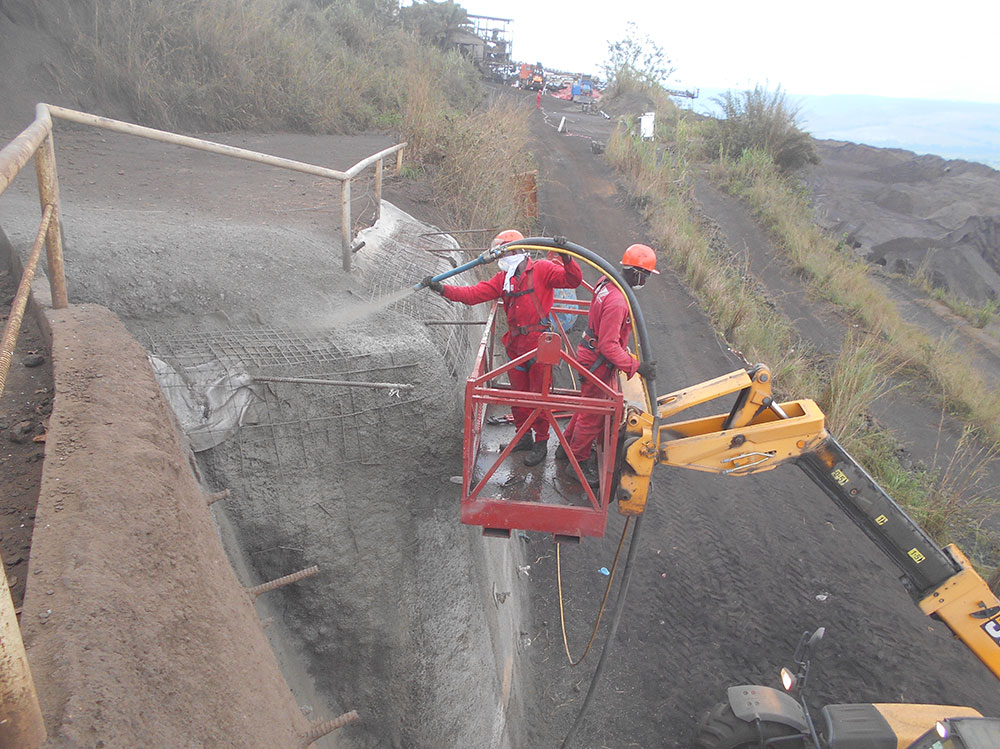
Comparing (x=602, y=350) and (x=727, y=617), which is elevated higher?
(x=602, y=350)

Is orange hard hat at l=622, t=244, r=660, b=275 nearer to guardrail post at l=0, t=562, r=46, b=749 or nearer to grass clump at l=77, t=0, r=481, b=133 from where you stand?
guardrail post at l=0, t=562, r=46, b=749

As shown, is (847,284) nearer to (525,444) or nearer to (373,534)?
(525,444)

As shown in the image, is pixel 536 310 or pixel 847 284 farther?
pixel 847 284

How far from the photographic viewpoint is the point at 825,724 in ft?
14.5

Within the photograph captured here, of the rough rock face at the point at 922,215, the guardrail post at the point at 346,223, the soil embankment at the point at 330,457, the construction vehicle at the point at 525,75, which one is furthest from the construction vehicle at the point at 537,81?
the soil embankment at the point at 330,457

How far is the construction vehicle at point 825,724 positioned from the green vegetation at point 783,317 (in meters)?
3.93

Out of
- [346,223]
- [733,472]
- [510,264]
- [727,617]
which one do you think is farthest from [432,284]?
[727,617]

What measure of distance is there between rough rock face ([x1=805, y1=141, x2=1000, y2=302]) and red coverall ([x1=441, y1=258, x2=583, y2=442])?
782 inches

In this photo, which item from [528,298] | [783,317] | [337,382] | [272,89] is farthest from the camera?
[783,317]

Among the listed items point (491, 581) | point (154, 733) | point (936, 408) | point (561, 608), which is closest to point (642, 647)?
point (561, 608)

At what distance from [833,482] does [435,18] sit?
29022mm

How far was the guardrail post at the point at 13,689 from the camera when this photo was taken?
3.55 ft

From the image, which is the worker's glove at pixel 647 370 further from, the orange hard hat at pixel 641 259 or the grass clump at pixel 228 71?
the grass clump at pixel 228 71

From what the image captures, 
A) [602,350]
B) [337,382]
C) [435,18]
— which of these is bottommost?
[337,382]
